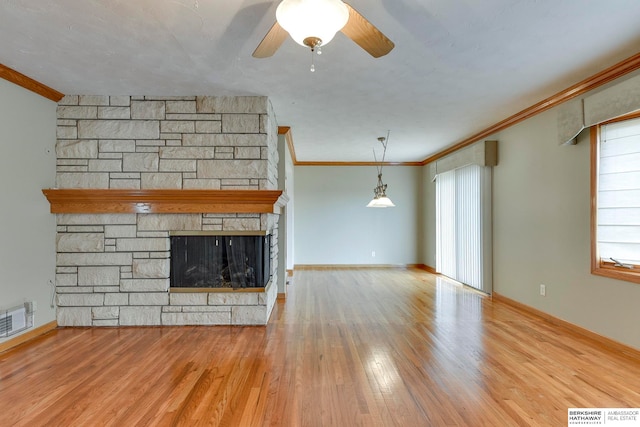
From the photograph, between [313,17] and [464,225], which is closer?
[313,17]

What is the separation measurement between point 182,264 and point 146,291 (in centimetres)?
49

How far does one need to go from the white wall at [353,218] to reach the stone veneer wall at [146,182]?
411 centimetres

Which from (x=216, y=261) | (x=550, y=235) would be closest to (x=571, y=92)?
(x=550, y=235)

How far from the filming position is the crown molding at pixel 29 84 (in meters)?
2.95

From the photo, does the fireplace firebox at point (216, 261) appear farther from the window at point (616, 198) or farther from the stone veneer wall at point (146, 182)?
the window at point (616, 198)

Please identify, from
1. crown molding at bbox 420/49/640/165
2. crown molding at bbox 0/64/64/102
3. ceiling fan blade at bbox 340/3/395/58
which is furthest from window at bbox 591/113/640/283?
crown molding at bbox 0/64/64/102

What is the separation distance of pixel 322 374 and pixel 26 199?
3.27 m

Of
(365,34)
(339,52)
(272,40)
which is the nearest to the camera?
(365,34)

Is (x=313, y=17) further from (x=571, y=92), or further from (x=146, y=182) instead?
(x=571, y=92)

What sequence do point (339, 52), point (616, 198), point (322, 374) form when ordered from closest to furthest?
point (322, 374), point (339, 52), point (616, 198)

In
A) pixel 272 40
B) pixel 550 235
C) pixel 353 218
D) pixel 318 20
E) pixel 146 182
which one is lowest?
pixel 550 235

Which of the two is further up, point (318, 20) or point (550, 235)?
point (318, 20)

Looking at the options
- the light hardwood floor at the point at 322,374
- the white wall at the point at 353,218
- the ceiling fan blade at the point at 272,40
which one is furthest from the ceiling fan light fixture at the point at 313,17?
the white wall at the point at 353,218

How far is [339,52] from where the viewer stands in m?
2.67
